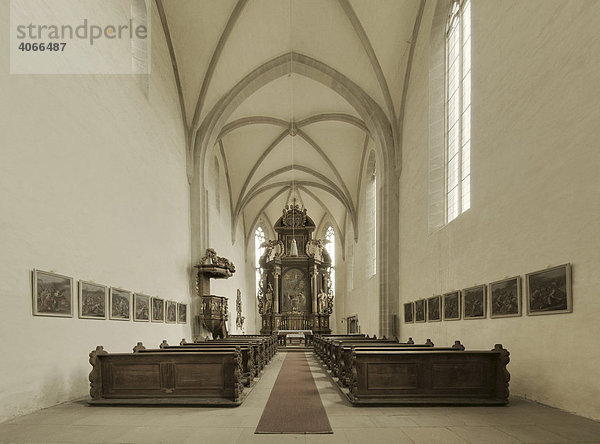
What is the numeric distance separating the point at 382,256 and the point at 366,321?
665cm

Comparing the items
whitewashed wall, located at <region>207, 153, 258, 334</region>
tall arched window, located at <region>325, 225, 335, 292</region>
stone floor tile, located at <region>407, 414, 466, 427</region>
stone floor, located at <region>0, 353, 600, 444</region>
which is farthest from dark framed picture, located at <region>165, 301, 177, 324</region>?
tall arched window, located at <region>325, 225, 335, 292</region>

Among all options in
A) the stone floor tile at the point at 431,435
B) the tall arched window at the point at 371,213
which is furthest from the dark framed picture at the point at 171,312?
the tall arched window at the point at 371,213

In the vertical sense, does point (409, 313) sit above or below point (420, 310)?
below

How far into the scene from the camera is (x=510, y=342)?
866cm

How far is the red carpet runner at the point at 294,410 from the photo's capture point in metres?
6.16

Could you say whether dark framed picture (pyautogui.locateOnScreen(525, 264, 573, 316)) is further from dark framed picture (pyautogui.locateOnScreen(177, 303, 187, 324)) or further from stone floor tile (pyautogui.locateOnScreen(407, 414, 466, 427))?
dark framed picture (pyautogui.locateOnScreen(177, 303, 187, 324))

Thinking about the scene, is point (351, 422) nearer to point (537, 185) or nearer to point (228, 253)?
point (537, 185)

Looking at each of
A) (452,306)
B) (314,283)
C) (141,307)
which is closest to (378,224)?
(452,306)

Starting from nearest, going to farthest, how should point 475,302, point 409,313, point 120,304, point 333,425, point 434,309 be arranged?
point 333,425
point 475,302
point 120,304
point 434,309
point 409,313

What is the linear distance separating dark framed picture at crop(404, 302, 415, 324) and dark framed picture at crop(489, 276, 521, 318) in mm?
6196

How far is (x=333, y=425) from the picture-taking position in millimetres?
6309

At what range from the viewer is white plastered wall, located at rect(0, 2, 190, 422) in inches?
282

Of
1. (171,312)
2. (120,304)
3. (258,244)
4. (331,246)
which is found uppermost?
(258,244)

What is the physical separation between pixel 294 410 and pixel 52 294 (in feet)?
14.2
